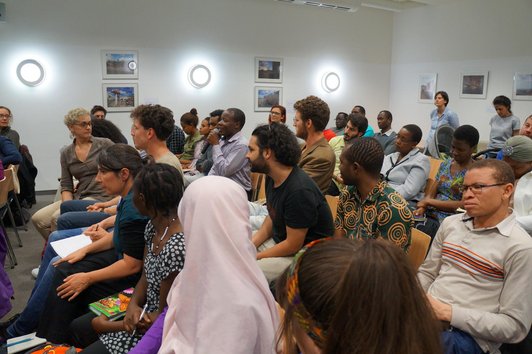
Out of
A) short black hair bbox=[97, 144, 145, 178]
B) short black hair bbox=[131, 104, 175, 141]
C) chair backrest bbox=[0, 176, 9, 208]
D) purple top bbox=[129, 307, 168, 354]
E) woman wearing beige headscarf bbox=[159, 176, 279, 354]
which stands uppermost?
short black hair bbox=[131, 104, 175, 141]

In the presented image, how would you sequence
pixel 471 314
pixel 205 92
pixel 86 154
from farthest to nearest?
pixel 205 92 < pixel 86 154 < pixel 471 314

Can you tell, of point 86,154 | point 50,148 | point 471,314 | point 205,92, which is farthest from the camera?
point 205,92

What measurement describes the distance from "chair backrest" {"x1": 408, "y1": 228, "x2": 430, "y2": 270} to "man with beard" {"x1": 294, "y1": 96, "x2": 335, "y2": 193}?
3.90ft

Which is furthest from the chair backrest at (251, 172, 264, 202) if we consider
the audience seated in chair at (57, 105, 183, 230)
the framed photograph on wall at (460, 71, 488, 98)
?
the framed photograph on wall at (460, 71, 488, 98)

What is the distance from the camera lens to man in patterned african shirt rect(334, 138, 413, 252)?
220 centimetres

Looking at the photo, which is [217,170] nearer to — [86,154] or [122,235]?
[86,154]

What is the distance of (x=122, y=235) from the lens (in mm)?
2205

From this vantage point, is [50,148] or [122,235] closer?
[122,235]

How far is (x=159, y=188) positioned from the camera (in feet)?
6.27

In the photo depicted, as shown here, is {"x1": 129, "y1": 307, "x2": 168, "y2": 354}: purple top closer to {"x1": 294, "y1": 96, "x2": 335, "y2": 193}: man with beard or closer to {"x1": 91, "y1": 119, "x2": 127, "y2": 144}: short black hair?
{"x1": 294, "y1": 96, "x2": 335, "y2": 193}: man with beard

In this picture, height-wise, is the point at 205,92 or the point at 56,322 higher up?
the point at 205,92

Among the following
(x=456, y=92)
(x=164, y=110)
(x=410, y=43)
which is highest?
(x=410, y=43)

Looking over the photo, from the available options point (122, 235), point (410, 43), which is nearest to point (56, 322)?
point (122, 235)

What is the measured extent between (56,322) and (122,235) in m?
0.59
